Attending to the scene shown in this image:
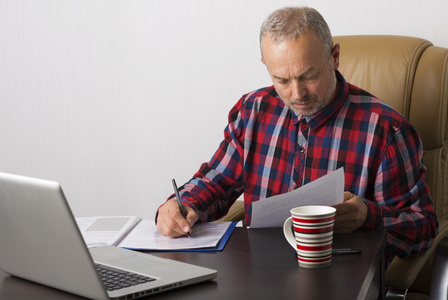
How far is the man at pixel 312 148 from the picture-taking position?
5.33 feet

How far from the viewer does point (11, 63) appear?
3.05m

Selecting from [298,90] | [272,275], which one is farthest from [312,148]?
[272,275]

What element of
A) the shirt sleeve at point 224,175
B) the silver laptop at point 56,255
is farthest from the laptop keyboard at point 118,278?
the shirt sleeve at point 224,175

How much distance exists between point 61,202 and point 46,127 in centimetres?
215

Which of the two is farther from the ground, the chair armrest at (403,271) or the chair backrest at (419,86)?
the chair backrest at (419,86)

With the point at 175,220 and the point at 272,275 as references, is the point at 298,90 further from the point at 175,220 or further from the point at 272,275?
the point at 272,275

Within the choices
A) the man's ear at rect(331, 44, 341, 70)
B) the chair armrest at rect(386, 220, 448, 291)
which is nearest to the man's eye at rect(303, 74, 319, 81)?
the man's ear at rect(331, 44, 341, 70)

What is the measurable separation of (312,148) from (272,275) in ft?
2.20

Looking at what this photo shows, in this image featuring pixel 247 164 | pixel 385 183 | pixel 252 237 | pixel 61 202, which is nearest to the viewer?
pixel 61 202

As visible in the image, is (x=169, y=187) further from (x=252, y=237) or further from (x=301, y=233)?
(x=301, y=233)

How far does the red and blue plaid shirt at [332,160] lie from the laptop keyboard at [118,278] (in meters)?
0.51

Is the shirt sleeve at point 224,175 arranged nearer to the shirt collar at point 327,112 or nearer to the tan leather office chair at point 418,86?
the shirt collar at point 327,112

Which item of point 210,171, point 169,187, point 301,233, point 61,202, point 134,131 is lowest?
point 169,187

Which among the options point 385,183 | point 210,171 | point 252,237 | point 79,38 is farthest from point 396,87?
point 79,38
